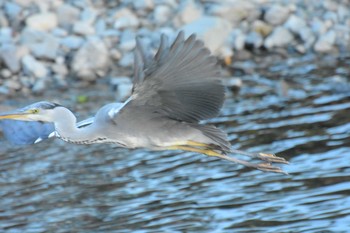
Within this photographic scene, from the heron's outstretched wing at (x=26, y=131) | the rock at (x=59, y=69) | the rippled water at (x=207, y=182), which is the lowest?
the rippled water at (x=207, y=182)

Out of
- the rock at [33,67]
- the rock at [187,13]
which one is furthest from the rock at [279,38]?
the rock at [33,67]

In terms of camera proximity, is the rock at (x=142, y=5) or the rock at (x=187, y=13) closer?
the rock at (x=187, y=13)

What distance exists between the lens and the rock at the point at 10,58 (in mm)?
12289

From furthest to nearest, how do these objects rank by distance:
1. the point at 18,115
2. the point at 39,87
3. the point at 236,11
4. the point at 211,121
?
the point at 236,11, the point at 39,87, the point at 211,121, the point at 18,115

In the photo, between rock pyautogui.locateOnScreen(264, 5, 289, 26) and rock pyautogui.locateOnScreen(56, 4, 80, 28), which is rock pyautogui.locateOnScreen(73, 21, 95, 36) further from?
rock pyautogui.locateOnScreen(264, 5, 289, 26)

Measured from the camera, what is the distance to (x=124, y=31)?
13508 millimetres

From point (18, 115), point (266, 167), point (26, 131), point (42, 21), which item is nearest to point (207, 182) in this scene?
point (266, 167)

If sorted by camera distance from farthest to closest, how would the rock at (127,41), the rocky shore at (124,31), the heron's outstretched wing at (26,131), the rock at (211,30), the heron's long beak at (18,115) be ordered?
1. the rock at (127,41)
2. the rock at (211,30)
3. the rocky shore at (124,31)
4. the heron's outstretched wing at (26,131)
5. the heron's long beak at (18,115)

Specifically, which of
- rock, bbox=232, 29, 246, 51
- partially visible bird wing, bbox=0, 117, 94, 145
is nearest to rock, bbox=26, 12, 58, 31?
rock, bbox=232, 29, 246, 51

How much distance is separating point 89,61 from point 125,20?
135 cm

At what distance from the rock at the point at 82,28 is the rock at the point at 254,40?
2.28m

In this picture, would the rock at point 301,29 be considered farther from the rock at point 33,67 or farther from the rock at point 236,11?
the rock at point 33,67

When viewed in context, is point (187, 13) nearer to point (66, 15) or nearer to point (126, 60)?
point (126, 60)

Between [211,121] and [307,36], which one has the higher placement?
[307,36]
